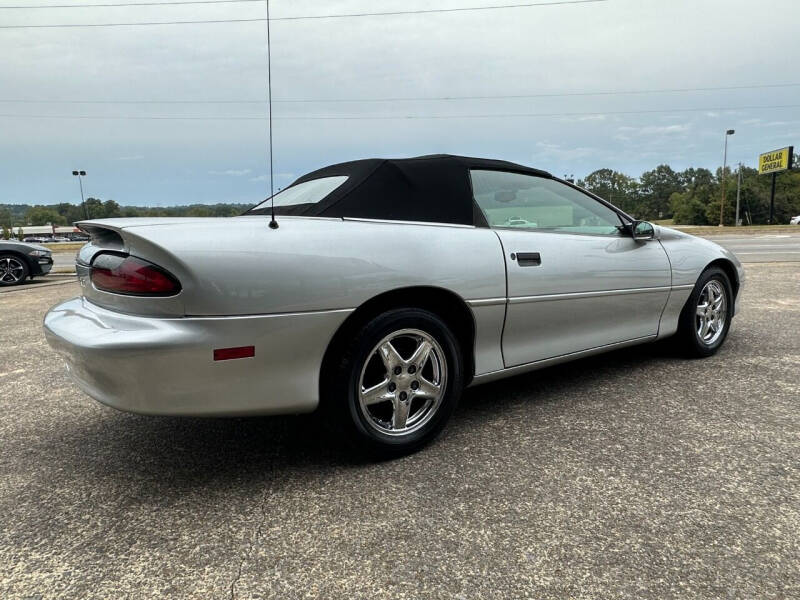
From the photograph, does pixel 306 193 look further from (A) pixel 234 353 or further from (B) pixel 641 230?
(B) pixel 641 230

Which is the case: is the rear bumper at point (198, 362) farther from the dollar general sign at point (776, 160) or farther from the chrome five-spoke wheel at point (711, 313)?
the dollar general sign at point (776, 160)

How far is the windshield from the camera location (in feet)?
8.91

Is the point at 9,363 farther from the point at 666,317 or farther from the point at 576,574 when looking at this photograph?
the point at 666,317

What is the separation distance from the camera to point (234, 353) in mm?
1964

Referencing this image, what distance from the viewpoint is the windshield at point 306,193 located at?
2715 millimetres

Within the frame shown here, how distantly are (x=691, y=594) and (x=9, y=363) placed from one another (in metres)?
4.65

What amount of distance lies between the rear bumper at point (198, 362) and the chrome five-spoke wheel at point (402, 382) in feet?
0.83

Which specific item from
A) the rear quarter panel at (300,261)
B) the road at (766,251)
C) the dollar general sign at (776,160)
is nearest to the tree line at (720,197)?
the dollar general sign at (776,160)

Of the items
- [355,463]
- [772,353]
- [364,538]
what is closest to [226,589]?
[364,538]

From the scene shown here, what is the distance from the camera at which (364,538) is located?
1816 millimetres

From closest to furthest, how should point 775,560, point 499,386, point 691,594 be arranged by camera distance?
1. point 691,594
2. point 775,560
3. point 499,386

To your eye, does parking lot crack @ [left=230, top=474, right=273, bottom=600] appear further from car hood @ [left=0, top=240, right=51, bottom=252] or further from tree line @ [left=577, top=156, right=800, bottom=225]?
tree line @ [left=577, top=156, right=800, bottom=225]

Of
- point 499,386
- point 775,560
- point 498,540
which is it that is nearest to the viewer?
point 775,560

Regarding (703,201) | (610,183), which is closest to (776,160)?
(610,183)
